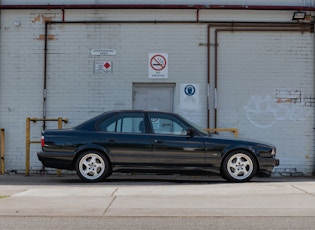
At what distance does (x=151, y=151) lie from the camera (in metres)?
10.9

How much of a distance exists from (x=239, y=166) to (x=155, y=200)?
325 centimetres

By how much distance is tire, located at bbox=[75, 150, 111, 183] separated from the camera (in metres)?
11.0

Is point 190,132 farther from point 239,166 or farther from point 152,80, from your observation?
point 152,80

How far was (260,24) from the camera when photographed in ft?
46.3

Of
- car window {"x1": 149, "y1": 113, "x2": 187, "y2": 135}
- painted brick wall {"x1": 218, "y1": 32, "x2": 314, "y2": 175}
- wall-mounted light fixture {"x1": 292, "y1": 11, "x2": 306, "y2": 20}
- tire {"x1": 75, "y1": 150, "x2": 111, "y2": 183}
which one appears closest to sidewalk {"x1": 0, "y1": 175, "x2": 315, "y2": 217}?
tire {"x1": 75, "y1": 150, "x2": 111, "y2": 183}

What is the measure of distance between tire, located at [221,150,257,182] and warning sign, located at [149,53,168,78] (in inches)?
152

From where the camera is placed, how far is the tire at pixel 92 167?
11.0 metres

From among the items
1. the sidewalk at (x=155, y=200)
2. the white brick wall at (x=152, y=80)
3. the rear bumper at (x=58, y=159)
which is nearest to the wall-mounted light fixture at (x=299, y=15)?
the white brick wall at (x=152, y=80)

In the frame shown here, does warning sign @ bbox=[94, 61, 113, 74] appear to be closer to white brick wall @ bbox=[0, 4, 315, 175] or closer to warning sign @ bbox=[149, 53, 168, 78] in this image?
white brick wall @ bbox=[0, 4, 315, 175]

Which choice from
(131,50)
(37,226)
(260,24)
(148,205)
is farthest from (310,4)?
(37,226)

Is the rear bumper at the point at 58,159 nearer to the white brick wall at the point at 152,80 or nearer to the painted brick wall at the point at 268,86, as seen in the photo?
the white brick wall at the point at 152,80

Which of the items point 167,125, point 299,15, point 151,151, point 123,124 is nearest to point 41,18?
point 123,124

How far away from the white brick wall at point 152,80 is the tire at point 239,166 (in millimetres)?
3068

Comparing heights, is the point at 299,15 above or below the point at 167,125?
above
